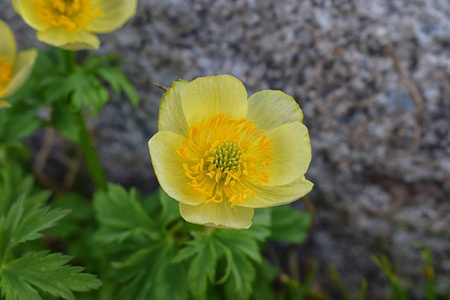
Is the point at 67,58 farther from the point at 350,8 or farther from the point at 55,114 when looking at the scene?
the point at 350,8

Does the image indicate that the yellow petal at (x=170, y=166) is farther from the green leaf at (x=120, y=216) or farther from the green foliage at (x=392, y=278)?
the green foliage at (x=392, y=278)

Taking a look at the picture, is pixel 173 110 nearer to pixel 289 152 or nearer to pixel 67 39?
pixel 289 152

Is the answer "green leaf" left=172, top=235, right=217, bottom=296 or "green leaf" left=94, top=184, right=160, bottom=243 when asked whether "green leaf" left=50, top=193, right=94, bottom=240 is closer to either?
"green leaf" left=94, top=184, right=160, bottom=243

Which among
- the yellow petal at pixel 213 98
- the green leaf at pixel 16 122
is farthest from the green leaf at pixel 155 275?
the green leaf at pixel 16 122

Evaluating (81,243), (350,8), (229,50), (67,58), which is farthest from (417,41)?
(81,243)

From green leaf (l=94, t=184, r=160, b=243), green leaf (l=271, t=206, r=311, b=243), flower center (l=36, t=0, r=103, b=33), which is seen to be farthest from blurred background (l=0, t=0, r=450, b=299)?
green leaf (l=94, t=184, r=160, b=243)

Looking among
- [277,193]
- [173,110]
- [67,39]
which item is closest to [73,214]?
[67,39]

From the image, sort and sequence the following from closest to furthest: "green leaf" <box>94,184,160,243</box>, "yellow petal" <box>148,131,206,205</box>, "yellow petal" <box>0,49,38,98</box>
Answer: "yellow petal" <box>148,131,206,205</box> → "yellow petal" <box>0,49,38,98</box> → "green leaf" <box>94,184,160,243</box>
